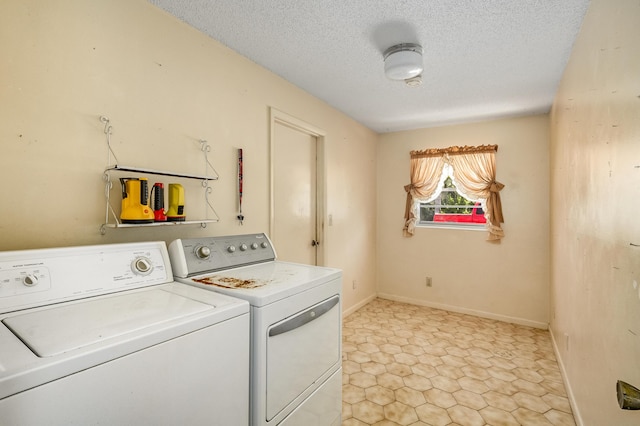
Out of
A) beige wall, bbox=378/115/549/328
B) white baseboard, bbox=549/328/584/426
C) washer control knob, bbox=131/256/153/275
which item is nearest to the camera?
washer control knob, bbox=131/256/153/275

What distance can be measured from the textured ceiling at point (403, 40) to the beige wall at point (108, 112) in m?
0.22

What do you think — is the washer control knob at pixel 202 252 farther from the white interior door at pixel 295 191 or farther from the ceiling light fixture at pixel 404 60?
the ceiling light fixture at pixel 404 60

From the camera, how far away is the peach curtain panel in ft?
11.8

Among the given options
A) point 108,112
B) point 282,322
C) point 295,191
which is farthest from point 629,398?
point 295,191

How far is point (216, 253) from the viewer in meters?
1.68

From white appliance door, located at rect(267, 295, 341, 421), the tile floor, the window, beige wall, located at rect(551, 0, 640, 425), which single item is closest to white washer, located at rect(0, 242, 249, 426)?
white appliance door, located at rect(267, 295, 341, 421)

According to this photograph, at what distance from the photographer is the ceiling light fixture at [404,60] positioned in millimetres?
1982

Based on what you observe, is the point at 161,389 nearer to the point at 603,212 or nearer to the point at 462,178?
the point at 603,212

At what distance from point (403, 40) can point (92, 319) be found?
84.2 inches

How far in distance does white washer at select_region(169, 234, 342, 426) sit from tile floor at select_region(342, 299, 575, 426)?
1.74ft

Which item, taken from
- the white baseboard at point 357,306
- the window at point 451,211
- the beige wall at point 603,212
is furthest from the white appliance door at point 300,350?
the window at point 451,211

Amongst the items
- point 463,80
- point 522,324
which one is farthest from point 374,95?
point 522,324

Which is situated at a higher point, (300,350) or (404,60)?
(404,60)

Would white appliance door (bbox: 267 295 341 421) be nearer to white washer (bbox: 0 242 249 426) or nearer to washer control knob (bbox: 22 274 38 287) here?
white washer (bbox: 0 242 249 426)
